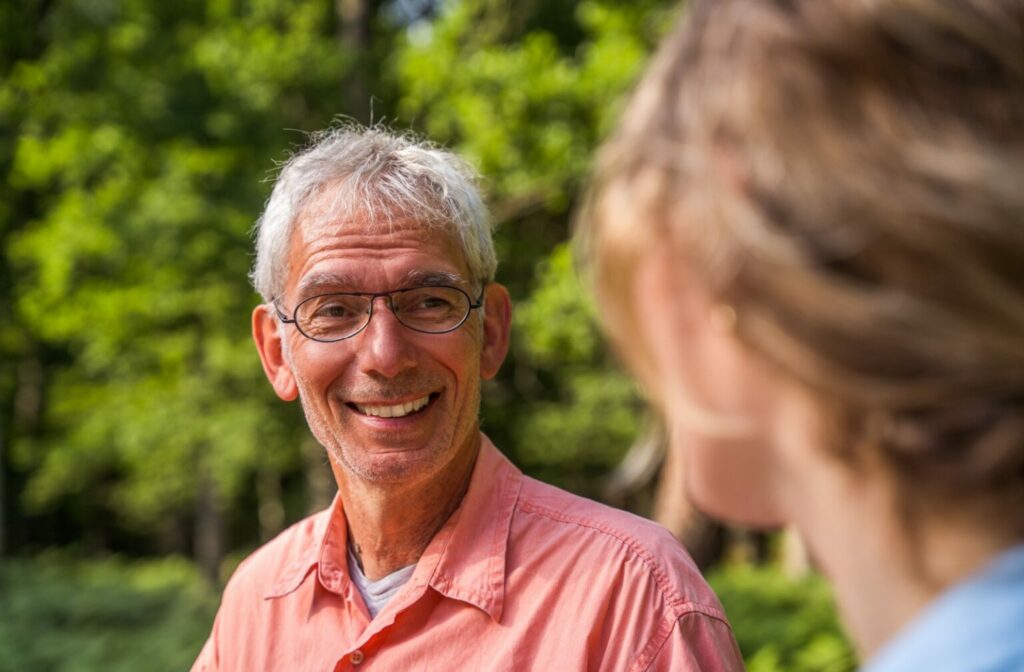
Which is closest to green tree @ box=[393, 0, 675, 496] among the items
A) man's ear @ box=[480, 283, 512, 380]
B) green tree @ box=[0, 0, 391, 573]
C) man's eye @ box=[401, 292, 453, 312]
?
green tree @ box=[0, 0, 391, 573]

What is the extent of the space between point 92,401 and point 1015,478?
815 inches

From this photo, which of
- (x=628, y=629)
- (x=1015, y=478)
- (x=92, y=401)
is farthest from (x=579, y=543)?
(x=92, y=401)

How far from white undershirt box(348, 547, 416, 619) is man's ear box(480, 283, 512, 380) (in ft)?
1.57

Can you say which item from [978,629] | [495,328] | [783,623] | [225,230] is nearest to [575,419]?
[225,230]

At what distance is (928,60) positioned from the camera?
862 mm

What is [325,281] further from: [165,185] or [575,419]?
[575,419]

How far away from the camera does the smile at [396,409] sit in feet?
7.95

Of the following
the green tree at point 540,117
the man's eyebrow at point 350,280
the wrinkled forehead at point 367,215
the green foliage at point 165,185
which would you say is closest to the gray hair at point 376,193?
the wrinkled forehead at point 367,215

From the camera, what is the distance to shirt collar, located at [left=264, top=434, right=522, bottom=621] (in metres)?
2.24

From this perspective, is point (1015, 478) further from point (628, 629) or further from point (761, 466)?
point (628, 629)

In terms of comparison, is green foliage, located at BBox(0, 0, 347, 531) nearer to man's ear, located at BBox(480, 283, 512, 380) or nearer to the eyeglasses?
man's ear, located at BBox(480, 283, 512, 380)

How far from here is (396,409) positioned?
95.3 inches

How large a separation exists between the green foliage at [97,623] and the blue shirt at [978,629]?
25.9 ft

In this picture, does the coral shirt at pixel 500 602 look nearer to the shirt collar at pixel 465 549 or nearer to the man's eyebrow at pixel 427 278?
the shirt collar at pixel 465 549
